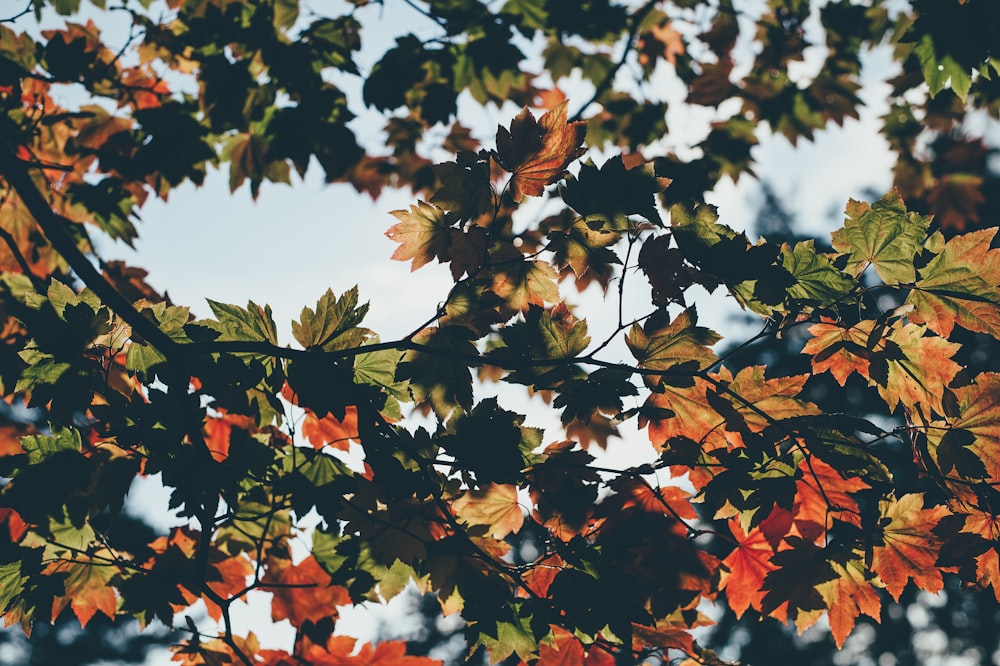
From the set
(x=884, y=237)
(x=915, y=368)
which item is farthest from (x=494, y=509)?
(x=884, y=237)

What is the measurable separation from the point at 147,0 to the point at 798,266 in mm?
3393

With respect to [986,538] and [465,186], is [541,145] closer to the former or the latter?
[465,186]

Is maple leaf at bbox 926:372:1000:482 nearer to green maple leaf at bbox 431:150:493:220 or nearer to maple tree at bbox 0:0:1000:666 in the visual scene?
maple tree at bbox 0:0:1000:666

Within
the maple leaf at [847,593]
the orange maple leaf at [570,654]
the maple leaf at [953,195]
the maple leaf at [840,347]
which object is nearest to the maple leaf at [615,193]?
the maple leaf at [840,347]

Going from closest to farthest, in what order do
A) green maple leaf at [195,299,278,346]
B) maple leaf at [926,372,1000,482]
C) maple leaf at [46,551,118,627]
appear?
maple leaf at [926,372,1000,482]
green maple leaf at [195,299,278,346]
maple leaf at [46,551,118,627]

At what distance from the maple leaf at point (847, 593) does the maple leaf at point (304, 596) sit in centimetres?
159

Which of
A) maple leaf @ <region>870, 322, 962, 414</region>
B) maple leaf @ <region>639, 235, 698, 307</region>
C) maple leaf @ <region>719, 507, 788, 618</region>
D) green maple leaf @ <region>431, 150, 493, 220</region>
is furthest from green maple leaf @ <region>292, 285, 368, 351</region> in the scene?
maple leaf @ <region>870, 322, 962, 414</region>

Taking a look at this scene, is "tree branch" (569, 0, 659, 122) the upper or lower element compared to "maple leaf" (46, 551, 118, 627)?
upper

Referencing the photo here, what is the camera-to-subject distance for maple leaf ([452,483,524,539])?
2.05m

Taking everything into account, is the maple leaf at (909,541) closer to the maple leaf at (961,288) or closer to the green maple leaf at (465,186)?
the maple leaf at (961,288)

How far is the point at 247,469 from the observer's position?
203 cm

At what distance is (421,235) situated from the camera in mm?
1928

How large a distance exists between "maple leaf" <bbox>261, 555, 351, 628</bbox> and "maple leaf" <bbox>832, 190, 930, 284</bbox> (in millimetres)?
1999

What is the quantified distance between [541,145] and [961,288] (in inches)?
44.5
